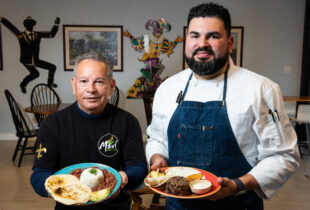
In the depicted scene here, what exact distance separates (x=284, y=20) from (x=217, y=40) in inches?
181

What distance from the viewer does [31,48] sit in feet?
16.1

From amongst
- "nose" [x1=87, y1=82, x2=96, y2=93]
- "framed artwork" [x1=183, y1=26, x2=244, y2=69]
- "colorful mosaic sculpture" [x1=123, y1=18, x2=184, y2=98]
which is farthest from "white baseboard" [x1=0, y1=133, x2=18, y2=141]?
"nose" [x1=87, y1=82, x2=96, y2=93]

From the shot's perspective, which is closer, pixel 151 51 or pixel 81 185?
pixel 81 185

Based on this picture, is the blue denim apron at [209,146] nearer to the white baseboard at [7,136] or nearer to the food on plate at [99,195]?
the food on plate at [99,195]

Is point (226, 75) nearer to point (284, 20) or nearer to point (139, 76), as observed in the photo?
point (139, 76)

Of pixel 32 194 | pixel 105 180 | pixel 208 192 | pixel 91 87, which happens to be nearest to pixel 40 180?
pixel 105 180

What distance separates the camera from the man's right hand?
1209 mm

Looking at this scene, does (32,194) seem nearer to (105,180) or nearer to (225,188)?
(105,180)

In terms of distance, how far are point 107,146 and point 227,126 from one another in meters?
0.54

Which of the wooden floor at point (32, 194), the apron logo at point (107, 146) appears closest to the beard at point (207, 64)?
the apron logo at point (107, 146)

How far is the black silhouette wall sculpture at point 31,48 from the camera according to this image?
4.87 metres

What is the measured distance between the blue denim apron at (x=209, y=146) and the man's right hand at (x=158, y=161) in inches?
2.3

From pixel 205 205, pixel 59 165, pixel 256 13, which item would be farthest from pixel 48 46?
pixel 205 205

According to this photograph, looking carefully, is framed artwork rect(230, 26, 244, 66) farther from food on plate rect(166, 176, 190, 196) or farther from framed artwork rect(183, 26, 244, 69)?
food on plate rect(166, 176, 190, 196)
